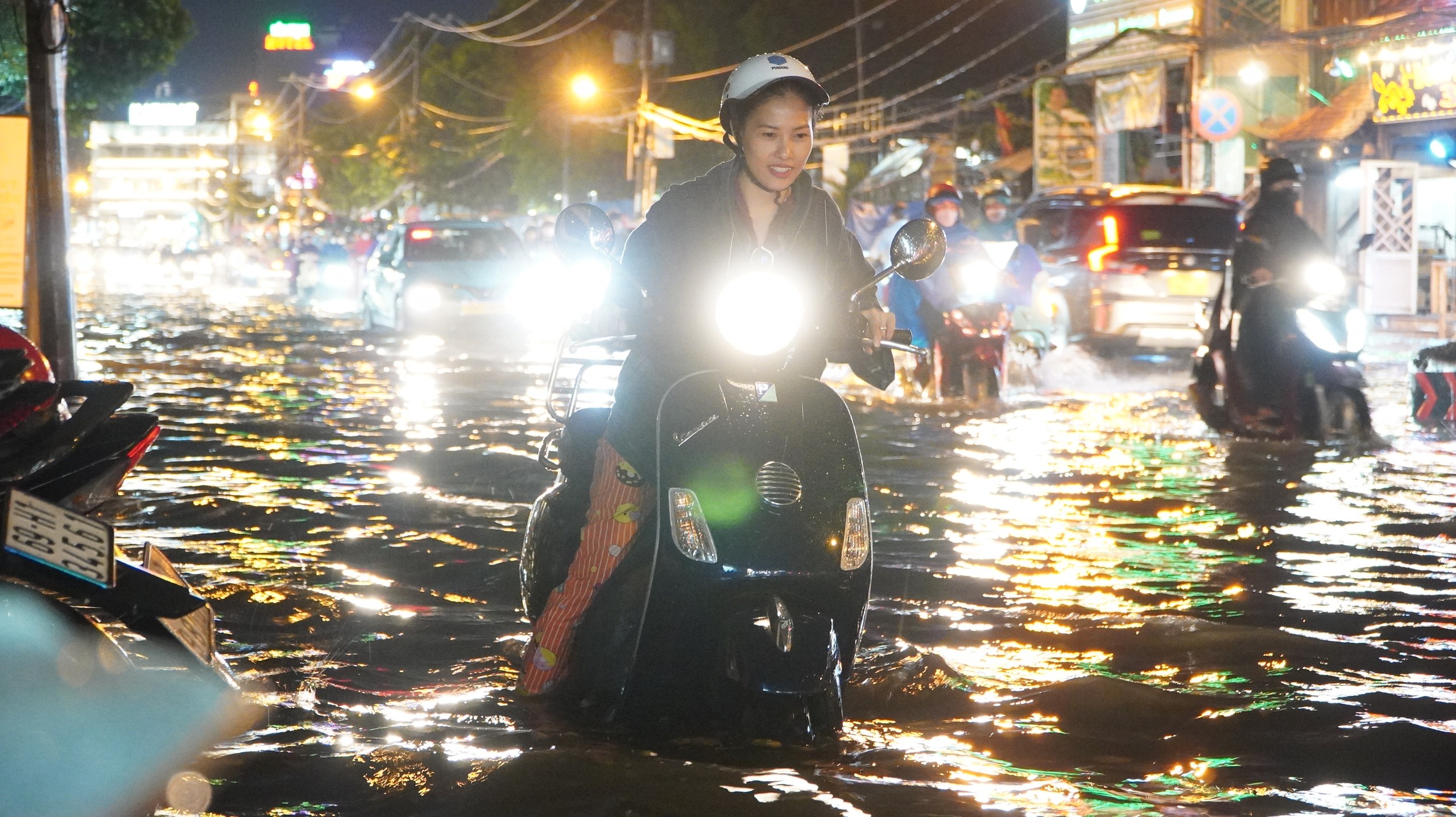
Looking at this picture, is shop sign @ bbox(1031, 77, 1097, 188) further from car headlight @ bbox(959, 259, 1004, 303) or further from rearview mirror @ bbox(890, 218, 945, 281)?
rearview mirror @ bbox(890, 218, 945, 281)

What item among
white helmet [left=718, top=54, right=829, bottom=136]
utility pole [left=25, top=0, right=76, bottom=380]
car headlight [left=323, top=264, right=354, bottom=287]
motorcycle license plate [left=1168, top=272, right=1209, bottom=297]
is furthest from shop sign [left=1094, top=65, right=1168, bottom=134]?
white helmet [left=718, top=54, right=829, bottom=136]

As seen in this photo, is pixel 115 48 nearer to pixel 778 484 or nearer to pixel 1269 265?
pixel 1269 265

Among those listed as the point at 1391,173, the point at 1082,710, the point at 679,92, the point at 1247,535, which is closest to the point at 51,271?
the point at 1247,535

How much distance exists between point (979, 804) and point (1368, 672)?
200 centimetres

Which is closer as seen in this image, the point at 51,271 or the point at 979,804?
the point at 979,804

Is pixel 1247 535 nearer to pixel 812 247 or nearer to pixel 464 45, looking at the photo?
pixel 812 247

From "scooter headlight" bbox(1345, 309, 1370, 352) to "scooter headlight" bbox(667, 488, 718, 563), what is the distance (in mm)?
8593

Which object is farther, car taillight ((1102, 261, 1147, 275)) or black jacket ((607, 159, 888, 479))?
car taillight ((1102, 261, 1147, 275))

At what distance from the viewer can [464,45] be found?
75375 mm

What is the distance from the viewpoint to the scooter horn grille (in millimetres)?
3984

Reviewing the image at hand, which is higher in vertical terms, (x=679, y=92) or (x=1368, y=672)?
(x=679, y=92)

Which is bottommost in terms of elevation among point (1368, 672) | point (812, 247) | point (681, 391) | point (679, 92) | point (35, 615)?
point (1368, 672)

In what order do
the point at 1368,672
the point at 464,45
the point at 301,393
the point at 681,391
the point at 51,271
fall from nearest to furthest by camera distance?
1. the point at 681,391
2. the point at 1368,672
3. the point at 51,271
4. the point at 301,393
5. the point at 464,45

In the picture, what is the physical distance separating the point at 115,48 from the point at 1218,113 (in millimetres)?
17118
